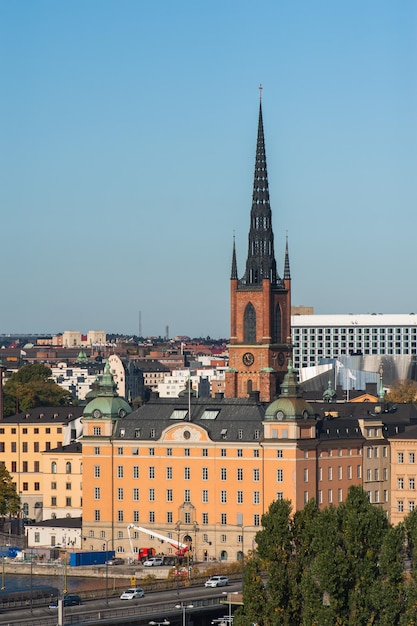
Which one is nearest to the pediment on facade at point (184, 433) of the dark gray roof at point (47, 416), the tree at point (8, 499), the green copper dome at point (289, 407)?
the green copper dome at point (289, 407)

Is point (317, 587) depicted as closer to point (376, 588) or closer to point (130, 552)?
point (376, 588)

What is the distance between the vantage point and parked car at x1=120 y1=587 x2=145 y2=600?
120500mm

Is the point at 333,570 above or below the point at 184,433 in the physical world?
below

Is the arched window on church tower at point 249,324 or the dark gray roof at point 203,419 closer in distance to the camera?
the dark gray roof at point 203,419

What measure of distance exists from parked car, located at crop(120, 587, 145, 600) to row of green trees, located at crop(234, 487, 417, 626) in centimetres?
1226

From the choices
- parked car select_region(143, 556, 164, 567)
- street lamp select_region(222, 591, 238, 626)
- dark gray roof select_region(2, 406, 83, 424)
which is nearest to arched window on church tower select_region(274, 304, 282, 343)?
dark gray roof select_region(2, 406, 83, 424)

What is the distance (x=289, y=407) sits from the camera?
140 meters

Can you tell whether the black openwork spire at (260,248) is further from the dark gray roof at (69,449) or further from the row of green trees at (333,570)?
the row of green trees at (333,570)

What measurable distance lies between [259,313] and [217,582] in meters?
55.4

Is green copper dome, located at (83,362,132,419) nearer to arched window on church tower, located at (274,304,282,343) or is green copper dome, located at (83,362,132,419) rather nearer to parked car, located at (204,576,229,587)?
parked car, located at (204,576,229,587)

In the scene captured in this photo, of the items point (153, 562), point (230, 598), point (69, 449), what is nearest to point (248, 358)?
point (69, 449)

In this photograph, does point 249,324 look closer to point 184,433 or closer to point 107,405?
point 107,405

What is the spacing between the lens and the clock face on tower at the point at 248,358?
177000mm

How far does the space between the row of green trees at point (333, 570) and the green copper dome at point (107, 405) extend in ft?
121
